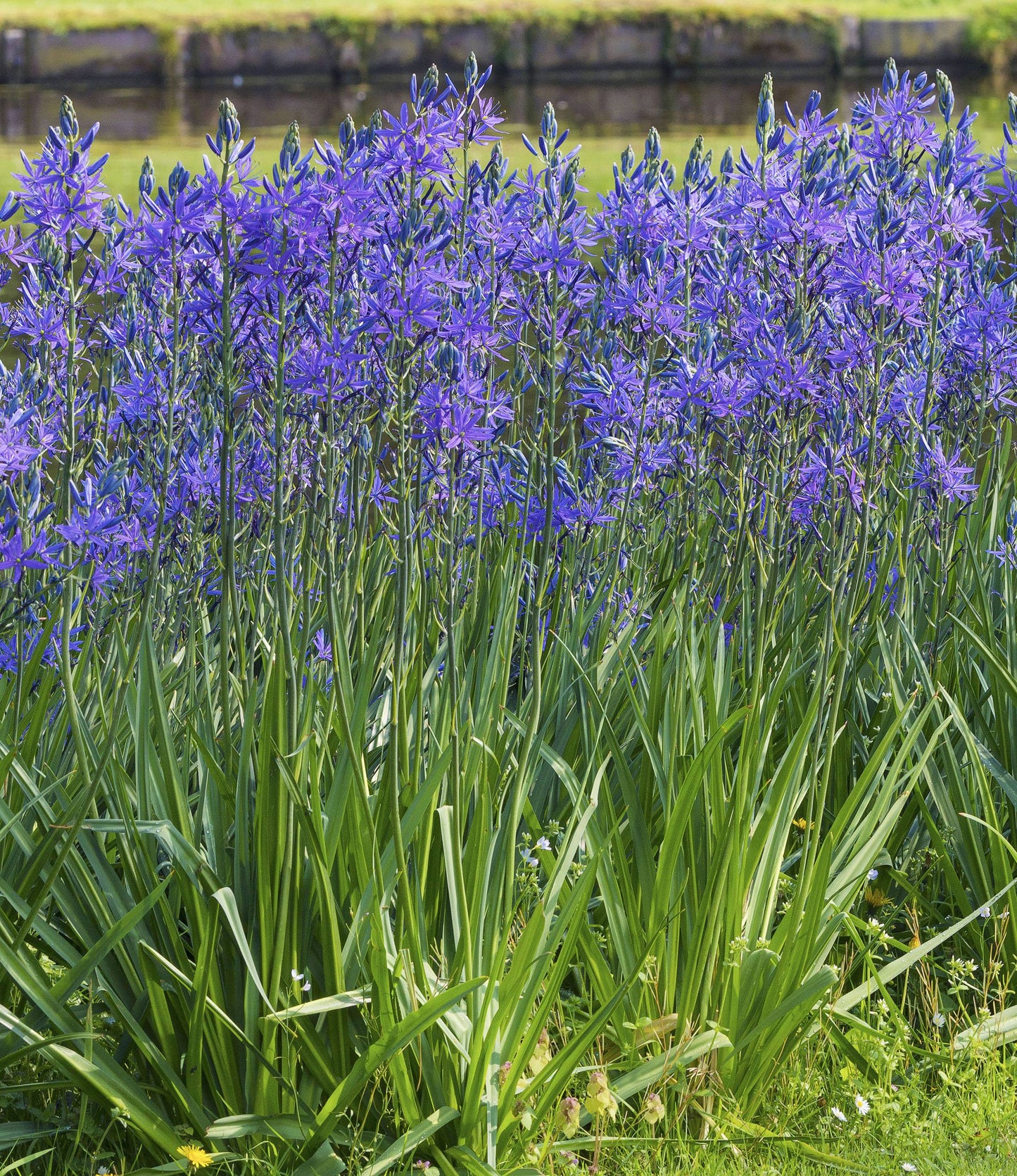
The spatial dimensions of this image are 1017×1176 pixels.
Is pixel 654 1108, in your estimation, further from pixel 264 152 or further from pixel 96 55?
pixel 96 55

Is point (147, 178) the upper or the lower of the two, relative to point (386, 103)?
lower

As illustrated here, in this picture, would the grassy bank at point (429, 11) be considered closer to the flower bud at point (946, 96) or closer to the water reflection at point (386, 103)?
the water reflection at point (386, 103)

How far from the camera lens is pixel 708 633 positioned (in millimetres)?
2787

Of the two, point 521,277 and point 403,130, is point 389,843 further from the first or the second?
point 521,277

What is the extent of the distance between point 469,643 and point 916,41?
2843cm

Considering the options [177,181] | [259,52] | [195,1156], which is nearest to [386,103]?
[259,52]

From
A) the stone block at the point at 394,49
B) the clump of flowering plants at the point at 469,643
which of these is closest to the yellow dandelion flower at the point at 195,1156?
the clump of flowering plants at the point at 469,643

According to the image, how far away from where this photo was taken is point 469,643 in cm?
316

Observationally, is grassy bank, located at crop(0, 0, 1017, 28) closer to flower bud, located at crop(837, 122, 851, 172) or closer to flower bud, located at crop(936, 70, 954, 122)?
flower bud, located at crop(936, 70, 954, 122)

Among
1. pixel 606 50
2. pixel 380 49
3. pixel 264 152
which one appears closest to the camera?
pixel 264 152

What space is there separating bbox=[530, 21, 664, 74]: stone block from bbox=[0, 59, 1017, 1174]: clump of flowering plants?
88.7 ft

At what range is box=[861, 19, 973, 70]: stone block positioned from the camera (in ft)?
89.8

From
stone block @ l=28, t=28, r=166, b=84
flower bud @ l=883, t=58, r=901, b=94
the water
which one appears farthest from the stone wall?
flower bud @ l=883, t=58, r=901, b=94

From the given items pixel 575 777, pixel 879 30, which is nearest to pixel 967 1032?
pixel 575 777
